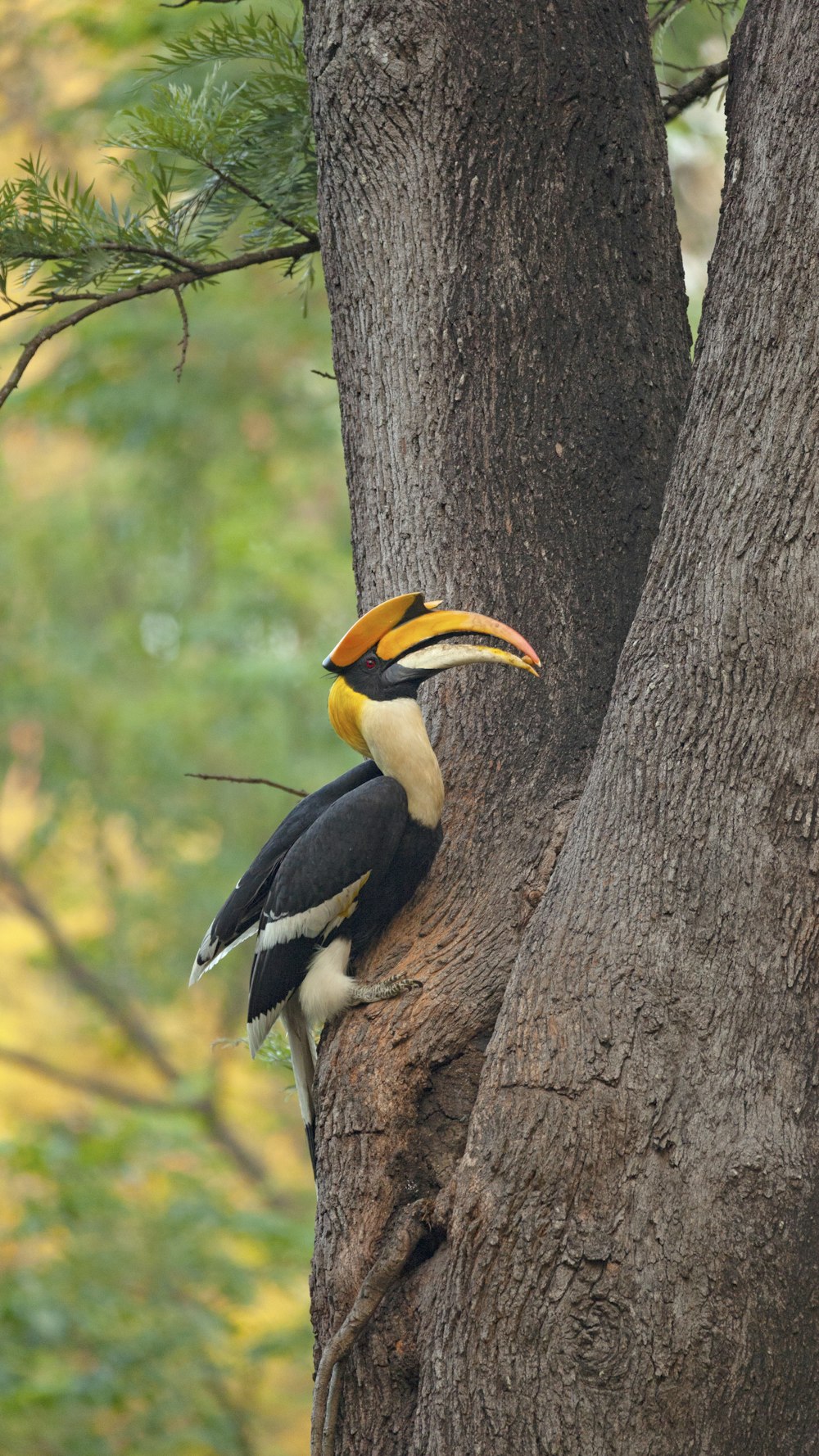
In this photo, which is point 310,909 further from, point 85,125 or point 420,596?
point 85,125

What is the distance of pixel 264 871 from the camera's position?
214 centimetres

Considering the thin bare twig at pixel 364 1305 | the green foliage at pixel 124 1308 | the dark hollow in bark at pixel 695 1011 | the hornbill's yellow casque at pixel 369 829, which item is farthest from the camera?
the green foliage at pixel 124 1308

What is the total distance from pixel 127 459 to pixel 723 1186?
8.75 meters

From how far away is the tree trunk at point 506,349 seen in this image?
1.96 meters

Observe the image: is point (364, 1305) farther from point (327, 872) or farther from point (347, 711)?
point (347, 711)

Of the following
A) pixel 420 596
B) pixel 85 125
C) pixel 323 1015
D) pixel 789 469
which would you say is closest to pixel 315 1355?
pixel 323 1015

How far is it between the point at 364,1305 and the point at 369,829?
2.04ft

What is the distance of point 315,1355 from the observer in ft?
5.56

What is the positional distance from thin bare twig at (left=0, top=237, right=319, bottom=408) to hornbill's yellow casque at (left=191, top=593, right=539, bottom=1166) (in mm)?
698

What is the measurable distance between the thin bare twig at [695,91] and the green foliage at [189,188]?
68 centimetres

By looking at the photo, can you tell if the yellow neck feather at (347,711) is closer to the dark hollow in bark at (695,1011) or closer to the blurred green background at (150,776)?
the dark hollow in bark at (695,1011)

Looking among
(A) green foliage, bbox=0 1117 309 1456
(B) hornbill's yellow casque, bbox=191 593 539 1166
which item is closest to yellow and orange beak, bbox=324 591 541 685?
(B) hornbill's yellow casque, bbox=191 593 539 1166

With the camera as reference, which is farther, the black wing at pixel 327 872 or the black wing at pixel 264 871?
the black wing at pixel 264 871

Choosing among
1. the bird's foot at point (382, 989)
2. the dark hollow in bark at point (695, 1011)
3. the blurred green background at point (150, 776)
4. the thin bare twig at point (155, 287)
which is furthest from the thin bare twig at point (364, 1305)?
the blurred green background at point (150, 776)
